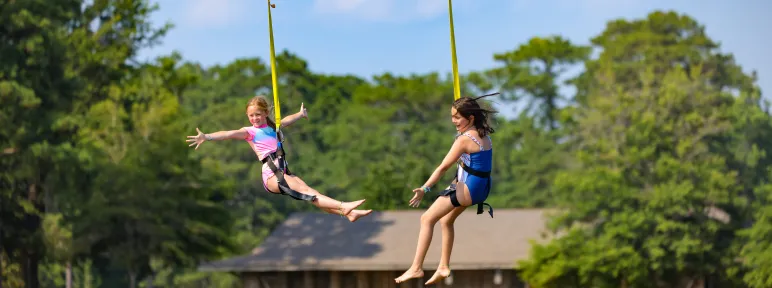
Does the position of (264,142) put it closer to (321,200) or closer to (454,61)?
(321,200)

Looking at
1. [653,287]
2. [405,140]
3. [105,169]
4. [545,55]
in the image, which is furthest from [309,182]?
[653,287]

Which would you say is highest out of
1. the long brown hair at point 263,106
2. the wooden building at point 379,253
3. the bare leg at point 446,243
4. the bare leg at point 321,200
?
the long brown hair at point 263,106

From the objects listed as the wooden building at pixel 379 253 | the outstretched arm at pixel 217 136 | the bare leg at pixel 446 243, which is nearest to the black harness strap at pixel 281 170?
the outstretched arm at pixel 217 136

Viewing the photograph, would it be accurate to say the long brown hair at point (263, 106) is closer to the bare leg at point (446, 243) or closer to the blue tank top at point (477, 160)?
the bare leg at point (446, 243)

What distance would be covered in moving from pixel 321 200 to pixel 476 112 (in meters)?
1.80

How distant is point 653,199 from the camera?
5222cm

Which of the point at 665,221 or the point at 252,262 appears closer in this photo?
the point at 665,221

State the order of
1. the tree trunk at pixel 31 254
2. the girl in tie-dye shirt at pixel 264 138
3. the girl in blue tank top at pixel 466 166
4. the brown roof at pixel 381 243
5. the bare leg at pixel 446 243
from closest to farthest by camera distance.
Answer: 1. the girl in blue tank top at pixel 466 166
2. the bare leg at pixel 446 243
3. the girl in tie-dye shirt at pixel 264 138
4. the brown roof at pixel 381 243
5. the tree trunk at pixel 31 254

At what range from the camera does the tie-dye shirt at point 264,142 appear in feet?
51.1

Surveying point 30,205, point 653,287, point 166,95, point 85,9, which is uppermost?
point 85,9

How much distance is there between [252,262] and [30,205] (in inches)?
365

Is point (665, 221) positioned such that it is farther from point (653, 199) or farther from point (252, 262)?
point (252, 262)

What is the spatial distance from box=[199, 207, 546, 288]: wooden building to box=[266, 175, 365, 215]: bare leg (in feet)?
121

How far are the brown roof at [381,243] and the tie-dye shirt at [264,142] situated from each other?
119ft
